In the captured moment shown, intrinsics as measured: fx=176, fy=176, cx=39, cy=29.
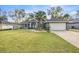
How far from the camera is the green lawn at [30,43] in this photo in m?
2.49

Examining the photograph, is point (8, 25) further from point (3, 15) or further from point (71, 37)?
point (71, 37)

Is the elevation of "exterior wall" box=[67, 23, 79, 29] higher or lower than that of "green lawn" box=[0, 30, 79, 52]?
higher

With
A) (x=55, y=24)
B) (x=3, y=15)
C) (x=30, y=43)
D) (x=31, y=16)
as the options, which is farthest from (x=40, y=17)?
(x=3, y=15)

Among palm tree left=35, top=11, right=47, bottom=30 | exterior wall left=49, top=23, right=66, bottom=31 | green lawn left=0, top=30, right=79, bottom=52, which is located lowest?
green lawn left=0, top=30, right=79, bottom=52

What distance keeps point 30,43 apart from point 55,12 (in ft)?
1.91

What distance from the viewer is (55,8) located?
254 cm

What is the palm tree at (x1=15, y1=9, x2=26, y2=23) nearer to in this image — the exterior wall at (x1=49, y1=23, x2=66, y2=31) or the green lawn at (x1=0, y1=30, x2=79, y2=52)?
the green lawn at (x1=0, y1=30, x2=79, y2=52)

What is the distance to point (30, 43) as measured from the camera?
251 centimetres

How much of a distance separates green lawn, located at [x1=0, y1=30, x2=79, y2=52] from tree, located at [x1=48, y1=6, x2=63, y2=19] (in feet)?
1.02

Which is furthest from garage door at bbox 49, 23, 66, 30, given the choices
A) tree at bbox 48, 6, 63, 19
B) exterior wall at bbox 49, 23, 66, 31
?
tree at bbox 48, 6, 63, 19

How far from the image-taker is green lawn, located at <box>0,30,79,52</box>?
2.49 metres
